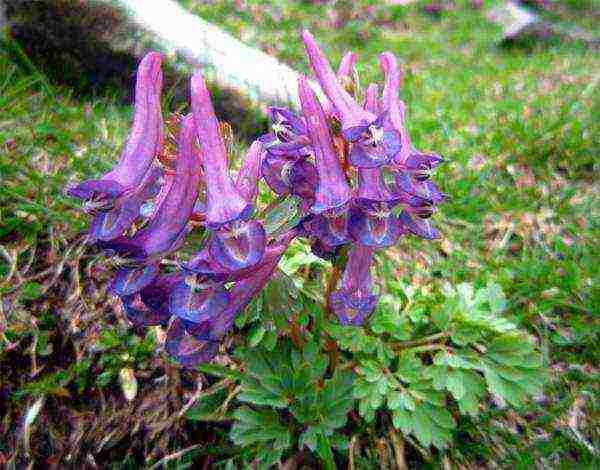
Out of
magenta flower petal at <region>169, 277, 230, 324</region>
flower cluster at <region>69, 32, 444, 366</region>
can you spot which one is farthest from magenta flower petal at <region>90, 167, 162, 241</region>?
magenta flower petal at <region>169, 277, 230, 324</region>

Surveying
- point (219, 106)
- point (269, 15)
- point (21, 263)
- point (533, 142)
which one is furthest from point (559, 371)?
point (269, 15)

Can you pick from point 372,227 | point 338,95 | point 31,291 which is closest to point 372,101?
point 338,95

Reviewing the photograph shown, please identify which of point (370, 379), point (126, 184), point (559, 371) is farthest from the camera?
point (559, 371)

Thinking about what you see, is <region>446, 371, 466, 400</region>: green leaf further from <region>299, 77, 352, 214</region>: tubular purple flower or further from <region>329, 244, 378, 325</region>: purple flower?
<region>299, 77, 352, 214</region>: tubular purple flower

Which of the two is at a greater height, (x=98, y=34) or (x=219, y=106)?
(x=98, y=34)

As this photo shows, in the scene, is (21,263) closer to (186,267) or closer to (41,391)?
(41,391)
